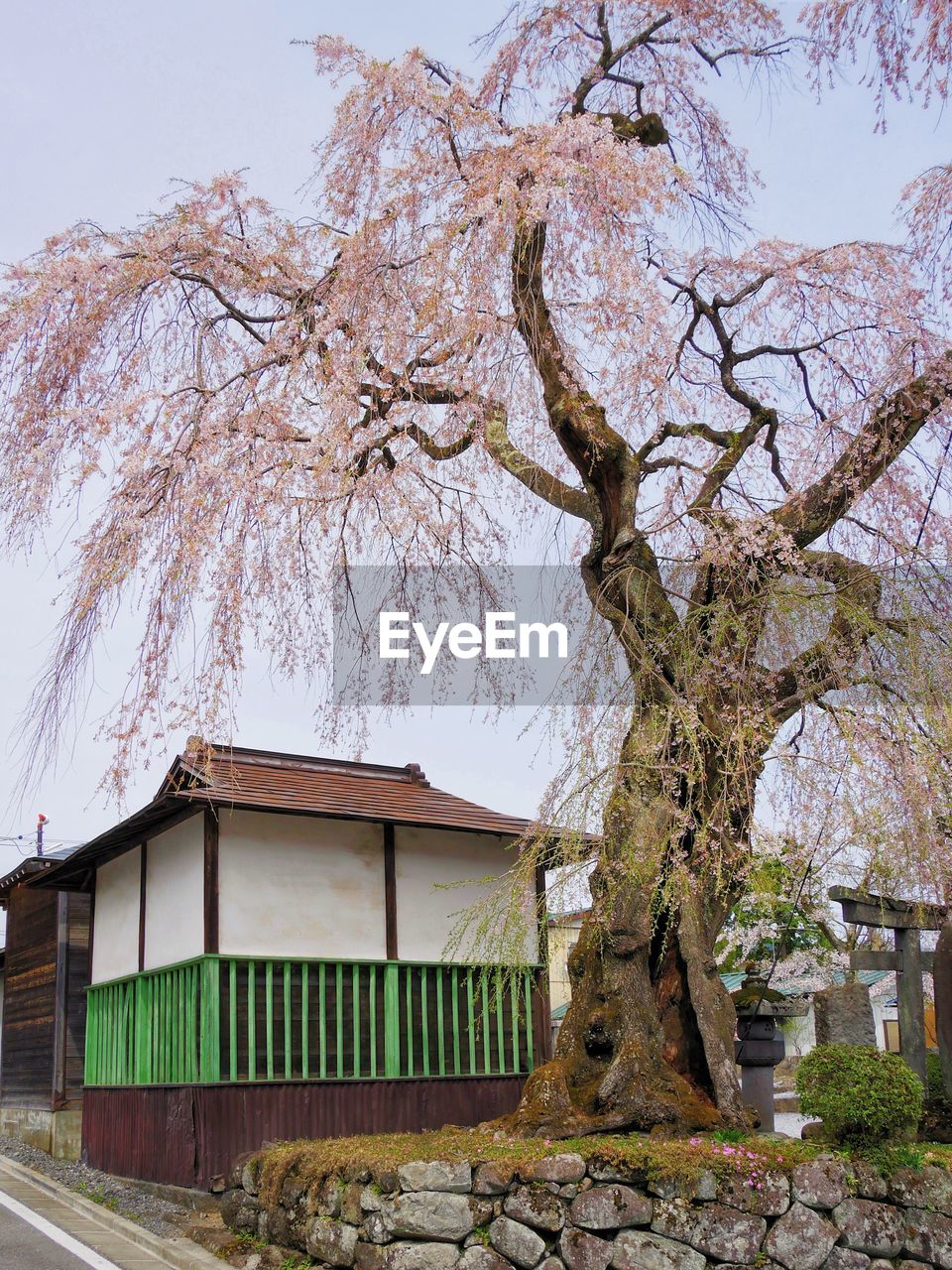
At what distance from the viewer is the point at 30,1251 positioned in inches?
352

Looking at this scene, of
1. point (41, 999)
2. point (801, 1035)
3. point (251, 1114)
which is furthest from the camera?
point (801, 1035)

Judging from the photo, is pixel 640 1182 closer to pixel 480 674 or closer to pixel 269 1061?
pixel 269 1061

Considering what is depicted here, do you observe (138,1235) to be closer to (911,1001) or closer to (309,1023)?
(309,1023)

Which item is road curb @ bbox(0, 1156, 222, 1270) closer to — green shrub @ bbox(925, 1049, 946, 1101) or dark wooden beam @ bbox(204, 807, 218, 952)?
dark wooden beam @ bbox(204, 807, 218, 952)

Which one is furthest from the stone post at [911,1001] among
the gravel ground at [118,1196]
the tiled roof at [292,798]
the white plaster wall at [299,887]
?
the gravel ground at [118,1196]

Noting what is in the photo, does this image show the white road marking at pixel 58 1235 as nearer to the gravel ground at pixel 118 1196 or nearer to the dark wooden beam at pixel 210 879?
the gravel ground at pixel 118 1196

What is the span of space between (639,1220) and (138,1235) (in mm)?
4526

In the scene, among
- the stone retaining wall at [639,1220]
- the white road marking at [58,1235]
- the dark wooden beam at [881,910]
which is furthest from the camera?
the dark wooden beam at [881,910]

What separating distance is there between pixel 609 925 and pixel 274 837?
3822mm

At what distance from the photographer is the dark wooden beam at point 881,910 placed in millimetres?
9750

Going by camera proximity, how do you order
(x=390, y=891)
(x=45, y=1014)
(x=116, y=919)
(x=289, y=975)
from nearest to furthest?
(x=289, y=975)
(x=390, y=891)
(x=116, y=919)
(x=45, y=1014)

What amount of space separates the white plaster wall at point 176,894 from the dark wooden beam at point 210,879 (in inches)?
5.2

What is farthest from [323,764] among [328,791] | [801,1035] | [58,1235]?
[801,1035]

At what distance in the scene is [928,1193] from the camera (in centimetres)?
756
